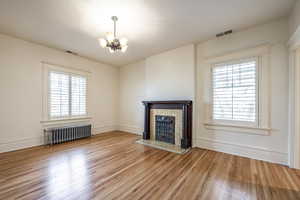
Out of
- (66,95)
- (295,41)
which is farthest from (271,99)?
(66,95)

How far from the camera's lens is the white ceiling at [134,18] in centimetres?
253

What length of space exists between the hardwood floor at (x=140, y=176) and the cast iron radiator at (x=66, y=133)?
67 centimetres

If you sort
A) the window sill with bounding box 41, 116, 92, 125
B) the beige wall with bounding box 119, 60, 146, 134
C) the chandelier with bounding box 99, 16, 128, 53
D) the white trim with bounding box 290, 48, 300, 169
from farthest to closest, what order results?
the beige wall with bounding box 119, 60, 146, 134, the window sill with bounding box 41, 116, 92, 125, the chandelier with bounding box 99, 16, 128, 53, the white trim with bounding box 290, 48, 300, 169

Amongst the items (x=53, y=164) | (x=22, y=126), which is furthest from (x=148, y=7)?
(x=22, y=126)

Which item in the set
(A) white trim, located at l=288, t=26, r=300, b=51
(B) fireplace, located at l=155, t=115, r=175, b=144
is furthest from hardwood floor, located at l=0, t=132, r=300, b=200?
(A) white trim, located at l=288, t=26, r=300, b=51

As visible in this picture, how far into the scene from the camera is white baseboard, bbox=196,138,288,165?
2.99 m

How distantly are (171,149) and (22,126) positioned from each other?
163 inches

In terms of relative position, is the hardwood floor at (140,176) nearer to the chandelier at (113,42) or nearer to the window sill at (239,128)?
the window sill at (239,128)

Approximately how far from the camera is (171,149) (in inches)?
153

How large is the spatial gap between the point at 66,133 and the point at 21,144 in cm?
109

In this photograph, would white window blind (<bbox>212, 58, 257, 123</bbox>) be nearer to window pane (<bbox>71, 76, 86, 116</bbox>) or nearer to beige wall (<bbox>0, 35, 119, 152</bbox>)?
window pane (<bbox>71, 76, 86, 116</bbox>)

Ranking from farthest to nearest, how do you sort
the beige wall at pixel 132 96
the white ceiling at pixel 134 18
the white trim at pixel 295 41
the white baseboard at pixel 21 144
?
the beige wall at pixel 132 96 < the white baseboard at pixel 21 144 < the white ceiling at pixel 134 18 < the white trim at pixel 295 41

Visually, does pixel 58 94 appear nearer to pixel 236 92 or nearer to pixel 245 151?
pixel 236 92

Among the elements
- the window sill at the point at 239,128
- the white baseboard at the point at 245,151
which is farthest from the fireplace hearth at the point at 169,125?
the window sill at the point at 239,128
